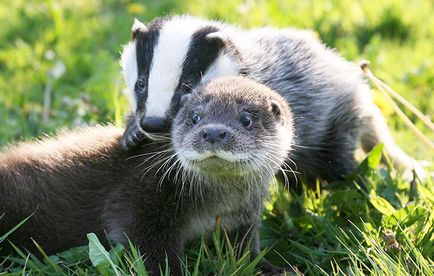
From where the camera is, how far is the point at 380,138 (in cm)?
650

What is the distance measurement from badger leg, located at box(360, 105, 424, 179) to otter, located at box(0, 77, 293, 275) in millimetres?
1623

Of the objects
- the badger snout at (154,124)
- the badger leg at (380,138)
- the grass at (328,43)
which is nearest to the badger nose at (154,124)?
the badger snout at (154,124)

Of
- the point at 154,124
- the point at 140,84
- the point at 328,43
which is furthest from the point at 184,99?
the point at 328,43

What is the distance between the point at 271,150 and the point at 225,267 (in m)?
0.68

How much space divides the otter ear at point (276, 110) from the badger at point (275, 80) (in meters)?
0.49

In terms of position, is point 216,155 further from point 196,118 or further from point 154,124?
point 154,124

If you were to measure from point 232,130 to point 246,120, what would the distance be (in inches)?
8.0

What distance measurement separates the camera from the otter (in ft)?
14.7

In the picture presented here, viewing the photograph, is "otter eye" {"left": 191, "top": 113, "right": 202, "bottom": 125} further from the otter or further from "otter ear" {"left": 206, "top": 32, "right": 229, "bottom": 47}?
"otter ear" {"left": 206, "top": 32, "right": 229, "bottom": 47}

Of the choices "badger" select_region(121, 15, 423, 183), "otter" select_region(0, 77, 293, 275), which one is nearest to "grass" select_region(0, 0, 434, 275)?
"otter" select_region(0, 77, 293, 275)

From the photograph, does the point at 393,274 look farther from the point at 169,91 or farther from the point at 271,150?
the point at 169,91

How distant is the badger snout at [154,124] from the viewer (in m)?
4.96

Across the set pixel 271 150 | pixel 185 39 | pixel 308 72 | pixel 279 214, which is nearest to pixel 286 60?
pixel 308 72

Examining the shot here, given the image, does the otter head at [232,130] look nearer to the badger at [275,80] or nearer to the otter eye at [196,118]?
the otter eye at [196,118]
